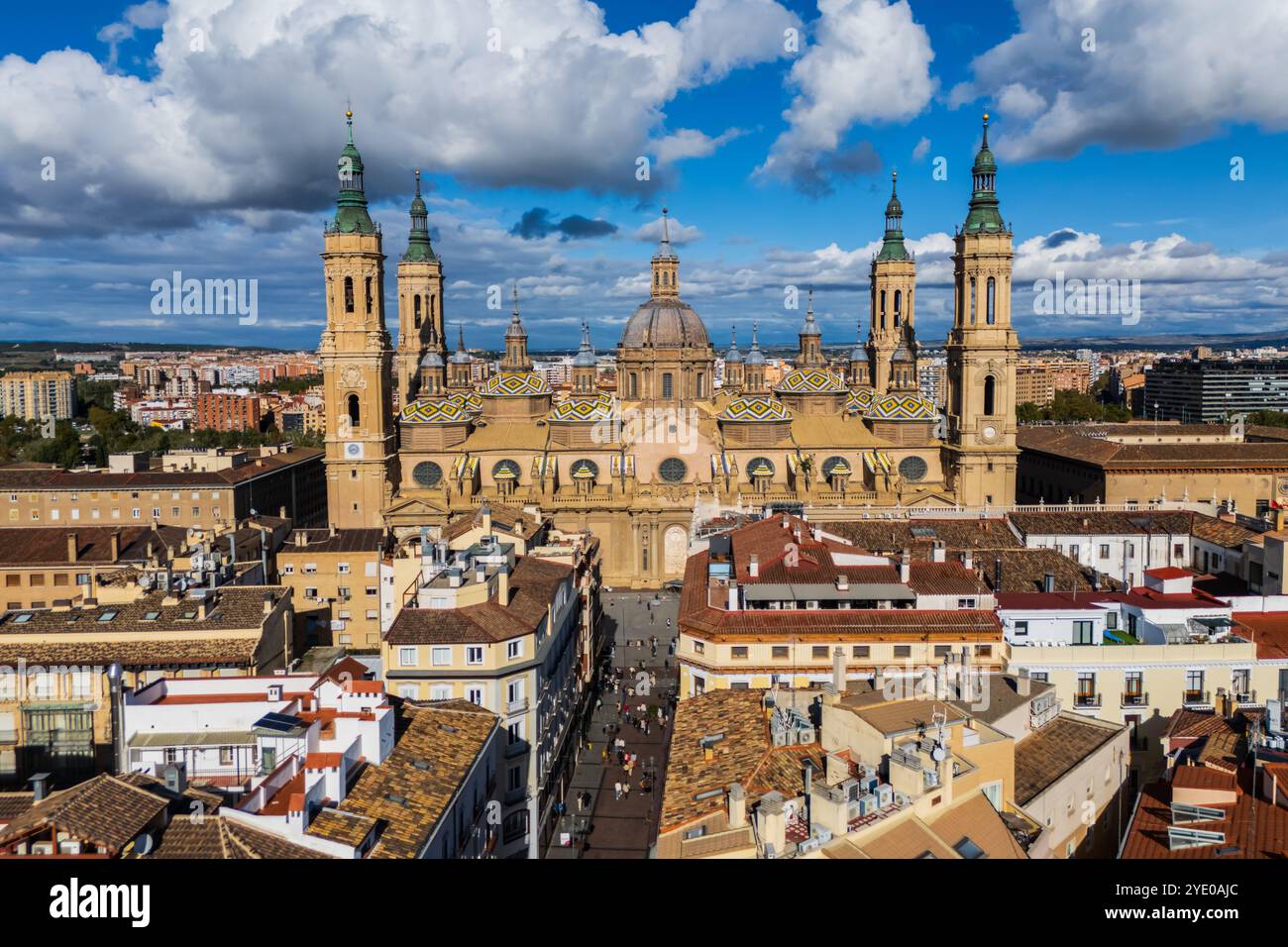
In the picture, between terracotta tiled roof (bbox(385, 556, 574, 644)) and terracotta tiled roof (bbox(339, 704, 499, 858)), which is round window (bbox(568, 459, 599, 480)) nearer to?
terracotta tiled roof (bbox(385, 556, 574, 644))

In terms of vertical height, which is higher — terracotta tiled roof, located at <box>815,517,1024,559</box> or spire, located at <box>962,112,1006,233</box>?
spire, located at <box>962,112,1006,233</box>

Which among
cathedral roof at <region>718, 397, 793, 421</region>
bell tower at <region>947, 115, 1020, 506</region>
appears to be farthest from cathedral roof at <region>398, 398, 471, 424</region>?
bell tower at <region>947, 115, 1020, 506</region>

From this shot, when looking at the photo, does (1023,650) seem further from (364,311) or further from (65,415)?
(65,415)

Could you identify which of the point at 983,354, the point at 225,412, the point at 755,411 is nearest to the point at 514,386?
the point at 755,411

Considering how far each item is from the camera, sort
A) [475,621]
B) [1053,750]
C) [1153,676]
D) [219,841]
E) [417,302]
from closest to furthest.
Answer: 1. [219,841]
2. [1053,750]
3. [1153,676]
4. [475,621]
5. [417,302]

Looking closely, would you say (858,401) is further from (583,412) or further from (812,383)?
(583,412)

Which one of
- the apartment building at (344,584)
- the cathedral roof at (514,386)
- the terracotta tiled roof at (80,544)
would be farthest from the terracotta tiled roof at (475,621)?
the cathedral roof at (514,386)
